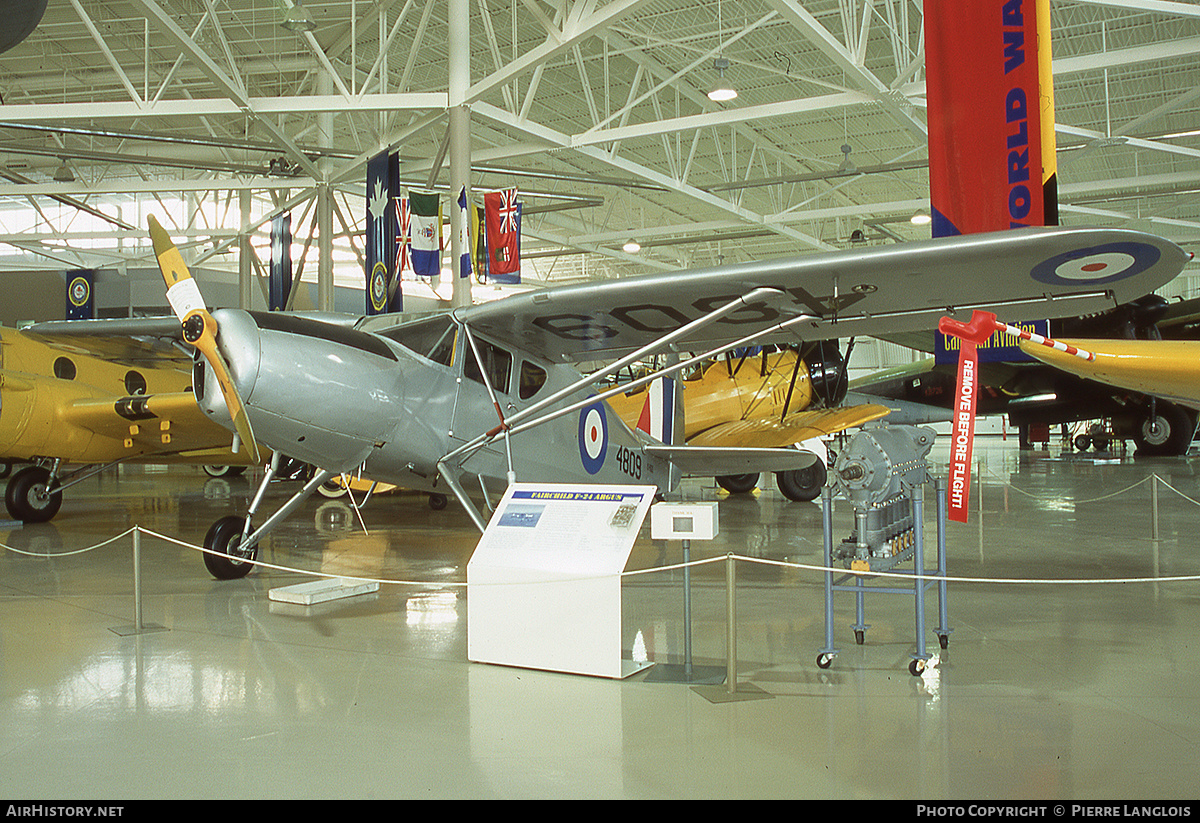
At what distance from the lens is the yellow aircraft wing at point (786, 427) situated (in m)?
12.4

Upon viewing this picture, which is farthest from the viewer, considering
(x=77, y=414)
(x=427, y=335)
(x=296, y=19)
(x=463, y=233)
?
(x=463, y=233)

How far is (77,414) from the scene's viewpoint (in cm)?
1149

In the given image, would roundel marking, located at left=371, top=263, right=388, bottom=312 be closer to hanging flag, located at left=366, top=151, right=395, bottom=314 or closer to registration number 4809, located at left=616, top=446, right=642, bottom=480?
hanging flag, located at left=366, top=151, right=395, bottom=314

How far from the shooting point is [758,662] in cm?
467

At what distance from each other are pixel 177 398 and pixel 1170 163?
93.7 ft

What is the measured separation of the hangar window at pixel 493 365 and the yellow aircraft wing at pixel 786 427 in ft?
19.4

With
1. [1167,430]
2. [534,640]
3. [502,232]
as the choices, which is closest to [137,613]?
[534,640]

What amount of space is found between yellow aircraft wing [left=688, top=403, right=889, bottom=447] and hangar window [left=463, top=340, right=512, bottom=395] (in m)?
5.93

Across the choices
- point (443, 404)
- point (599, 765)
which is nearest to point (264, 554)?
point (443, 404)

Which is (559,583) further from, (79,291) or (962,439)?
(79,291)

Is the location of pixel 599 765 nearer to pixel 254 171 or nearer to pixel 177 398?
pixel 177 398

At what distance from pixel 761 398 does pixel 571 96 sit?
10.2 m

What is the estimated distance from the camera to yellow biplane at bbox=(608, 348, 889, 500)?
1364 cm

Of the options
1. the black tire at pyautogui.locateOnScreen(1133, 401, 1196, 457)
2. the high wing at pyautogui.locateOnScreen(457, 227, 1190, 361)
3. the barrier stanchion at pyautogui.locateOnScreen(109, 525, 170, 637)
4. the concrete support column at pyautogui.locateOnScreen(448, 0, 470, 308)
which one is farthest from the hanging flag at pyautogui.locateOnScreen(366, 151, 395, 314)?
the black tire at pyautogui.locateOnScreen(1133, 401, 1196, 457)
